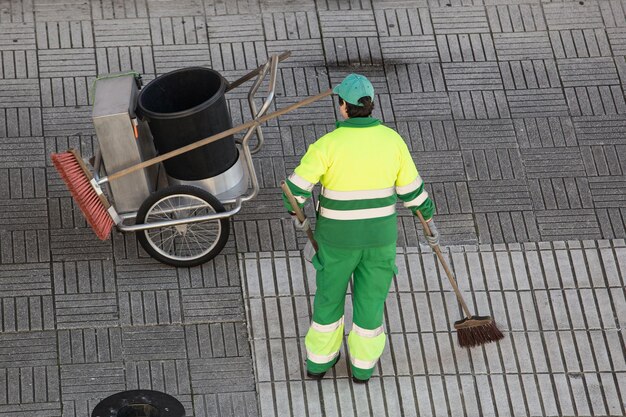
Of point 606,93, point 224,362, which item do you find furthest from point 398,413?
point 606,93

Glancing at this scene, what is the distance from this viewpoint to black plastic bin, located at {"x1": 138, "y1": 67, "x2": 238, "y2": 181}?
6.54m

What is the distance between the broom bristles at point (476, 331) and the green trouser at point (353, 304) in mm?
585

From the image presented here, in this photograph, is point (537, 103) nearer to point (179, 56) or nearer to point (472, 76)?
point (472, 76)

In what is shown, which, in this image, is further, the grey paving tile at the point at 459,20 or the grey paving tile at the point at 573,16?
the grey paving tile at the point at 573,16

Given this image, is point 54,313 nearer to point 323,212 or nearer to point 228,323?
point 228,323

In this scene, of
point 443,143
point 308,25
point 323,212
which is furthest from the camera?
point 308,25

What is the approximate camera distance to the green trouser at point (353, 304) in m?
5.99

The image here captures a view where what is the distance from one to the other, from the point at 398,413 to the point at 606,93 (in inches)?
129

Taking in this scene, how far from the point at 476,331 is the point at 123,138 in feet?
8.07

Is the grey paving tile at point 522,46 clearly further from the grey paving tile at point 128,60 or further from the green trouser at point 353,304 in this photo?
the green trouser at point 353,304

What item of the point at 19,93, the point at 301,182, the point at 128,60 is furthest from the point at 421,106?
the point at 19,93

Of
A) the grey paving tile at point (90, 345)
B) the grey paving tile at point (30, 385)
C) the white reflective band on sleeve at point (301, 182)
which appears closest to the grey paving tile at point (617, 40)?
the white reflective band on sleeve at point (301, 182)

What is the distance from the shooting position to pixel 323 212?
597 centimetres

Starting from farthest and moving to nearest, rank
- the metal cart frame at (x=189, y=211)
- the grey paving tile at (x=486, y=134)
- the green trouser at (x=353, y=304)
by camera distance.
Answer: the grey paving tile at (x=486, y=134), the metal cart frame at (x=189, y=211), the green trouser at (x=353, y=304)
